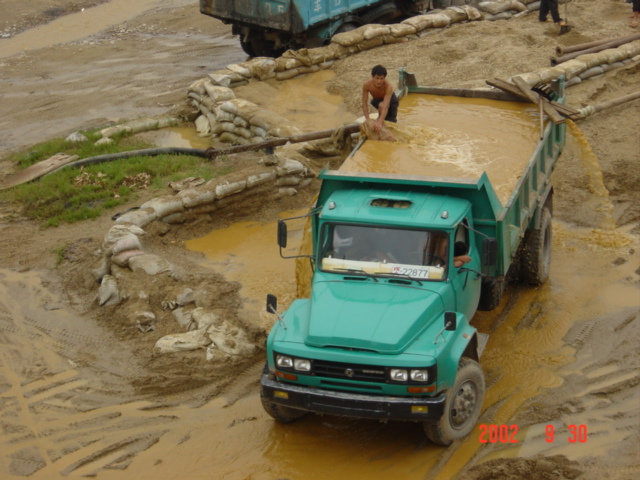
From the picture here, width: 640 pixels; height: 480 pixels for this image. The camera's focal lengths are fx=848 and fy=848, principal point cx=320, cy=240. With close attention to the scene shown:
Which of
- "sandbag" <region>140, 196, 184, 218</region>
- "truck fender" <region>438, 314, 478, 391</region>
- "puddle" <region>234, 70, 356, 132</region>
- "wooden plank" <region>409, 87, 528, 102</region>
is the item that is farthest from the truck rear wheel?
"puddle" <region>234, 70, 356, 132</region>

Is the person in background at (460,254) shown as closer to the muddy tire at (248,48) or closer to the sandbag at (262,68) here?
the sandbag at (262,68)

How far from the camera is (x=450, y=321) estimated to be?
7.11 metres

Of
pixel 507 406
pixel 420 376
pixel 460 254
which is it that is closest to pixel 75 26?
pixel 460 254

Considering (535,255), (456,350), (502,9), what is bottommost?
(535,255)

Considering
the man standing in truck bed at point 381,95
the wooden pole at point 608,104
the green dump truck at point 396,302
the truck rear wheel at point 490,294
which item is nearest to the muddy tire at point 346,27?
the wooden pole at point 608,104

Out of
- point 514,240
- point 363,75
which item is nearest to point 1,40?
point 363,75

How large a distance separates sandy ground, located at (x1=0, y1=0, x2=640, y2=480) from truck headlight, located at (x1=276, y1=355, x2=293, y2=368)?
978 millimetres

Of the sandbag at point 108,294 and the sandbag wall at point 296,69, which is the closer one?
the sandbag at point 108,294

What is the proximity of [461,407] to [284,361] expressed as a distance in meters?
1.59

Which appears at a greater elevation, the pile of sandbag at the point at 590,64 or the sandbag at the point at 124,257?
the pile of sandbag at the point at 590,64

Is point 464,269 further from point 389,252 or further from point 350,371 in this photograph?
point 350,371

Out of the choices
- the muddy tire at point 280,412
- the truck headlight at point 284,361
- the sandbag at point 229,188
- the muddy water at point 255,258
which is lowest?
the muddy water at point 255,258

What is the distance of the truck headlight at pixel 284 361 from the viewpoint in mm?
7133

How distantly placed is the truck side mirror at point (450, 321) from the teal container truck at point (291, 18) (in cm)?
1265
